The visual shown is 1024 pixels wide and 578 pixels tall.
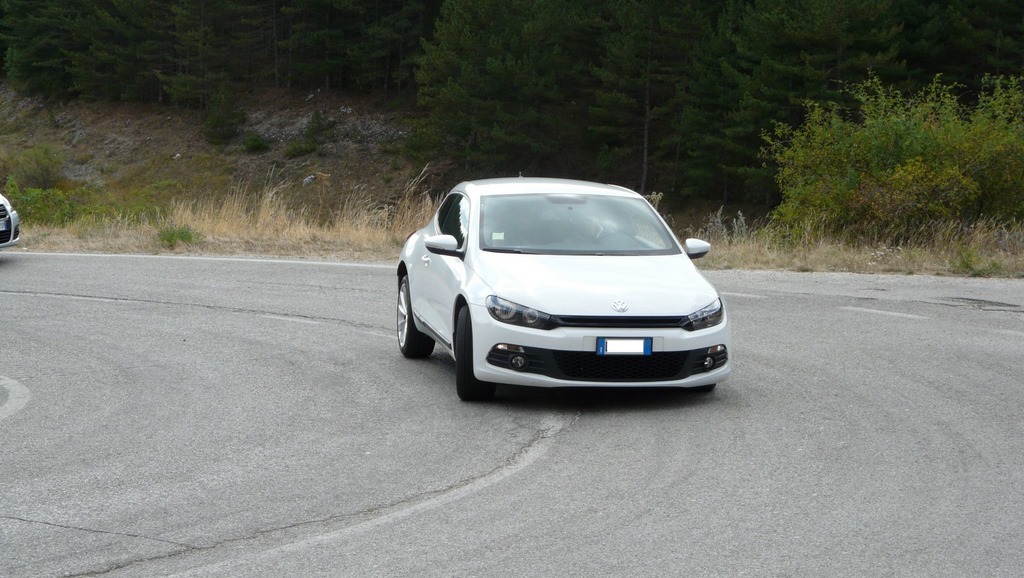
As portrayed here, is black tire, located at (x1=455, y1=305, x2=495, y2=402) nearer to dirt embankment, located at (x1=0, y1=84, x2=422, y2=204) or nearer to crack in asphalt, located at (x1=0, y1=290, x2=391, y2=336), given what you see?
crack in asphalt, located at (x1=0, y1=290, x2=391, y2=336)

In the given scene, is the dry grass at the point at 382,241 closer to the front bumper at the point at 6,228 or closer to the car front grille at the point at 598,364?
the front bumper at the point at 6,228

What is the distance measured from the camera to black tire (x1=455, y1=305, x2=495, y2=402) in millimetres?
8070

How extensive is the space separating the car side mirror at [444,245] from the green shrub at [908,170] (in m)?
13.1

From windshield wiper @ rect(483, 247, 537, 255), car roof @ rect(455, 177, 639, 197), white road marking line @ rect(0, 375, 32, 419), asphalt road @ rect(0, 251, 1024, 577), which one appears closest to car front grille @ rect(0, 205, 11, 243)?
asphalt road @ rect(0, 251, 1024, 577)

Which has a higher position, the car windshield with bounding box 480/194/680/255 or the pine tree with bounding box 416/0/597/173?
the car windshield with bounding box 480/194/680/255

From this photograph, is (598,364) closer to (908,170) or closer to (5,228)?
(5,228)

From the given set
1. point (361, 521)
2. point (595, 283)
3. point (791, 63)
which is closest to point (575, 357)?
point (595, 283)

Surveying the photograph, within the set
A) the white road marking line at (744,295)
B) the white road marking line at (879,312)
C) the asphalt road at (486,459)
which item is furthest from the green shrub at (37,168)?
the white road marking line at (879,312)

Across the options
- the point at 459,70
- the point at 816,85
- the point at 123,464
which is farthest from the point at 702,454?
the point at 459,70

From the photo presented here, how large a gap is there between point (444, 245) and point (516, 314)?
3.90 ft

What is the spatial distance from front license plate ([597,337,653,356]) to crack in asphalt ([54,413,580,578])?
1.03 meters

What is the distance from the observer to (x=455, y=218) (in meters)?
9.92

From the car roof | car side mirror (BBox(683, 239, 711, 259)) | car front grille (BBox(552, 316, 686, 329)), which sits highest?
the car roof

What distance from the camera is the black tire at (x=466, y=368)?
26.5ft
